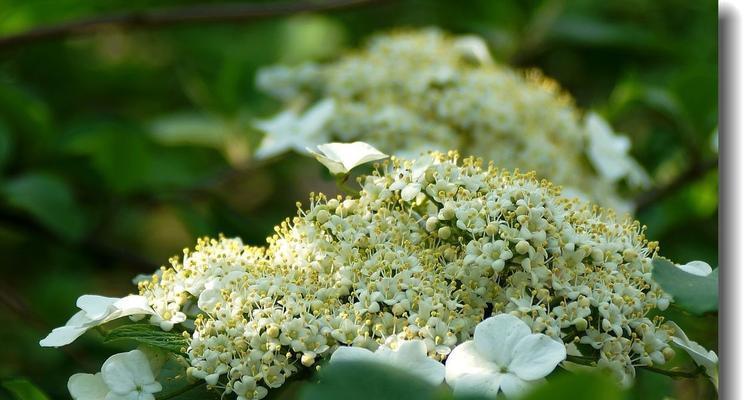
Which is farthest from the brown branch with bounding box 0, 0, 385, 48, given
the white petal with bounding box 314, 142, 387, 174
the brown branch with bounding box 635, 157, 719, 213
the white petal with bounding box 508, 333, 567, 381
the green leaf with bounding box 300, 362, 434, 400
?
the green leaf with bounding box 300, 362, 434, 400

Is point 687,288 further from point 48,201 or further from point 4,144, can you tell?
point 4,144

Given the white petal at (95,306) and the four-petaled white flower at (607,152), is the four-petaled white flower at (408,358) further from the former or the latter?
the four-petaled white flower at (607,152)

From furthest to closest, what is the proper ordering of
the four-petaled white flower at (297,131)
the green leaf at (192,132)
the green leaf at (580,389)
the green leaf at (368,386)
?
the green leaf at (192,132) → the four-petaled white flower at (297,131) → the green leaf at (368,386) → the green leaf at (580,389)

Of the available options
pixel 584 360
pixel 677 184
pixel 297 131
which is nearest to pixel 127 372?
pixel 584 360

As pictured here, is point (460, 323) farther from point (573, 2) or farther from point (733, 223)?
point (573, 2)

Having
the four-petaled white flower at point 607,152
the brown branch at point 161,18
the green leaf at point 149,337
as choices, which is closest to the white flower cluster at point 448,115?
the four-petaled white flower at point 607,152

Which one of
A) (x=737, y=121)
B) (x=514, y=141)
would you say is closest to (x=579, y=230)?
(x=737, y=121)
